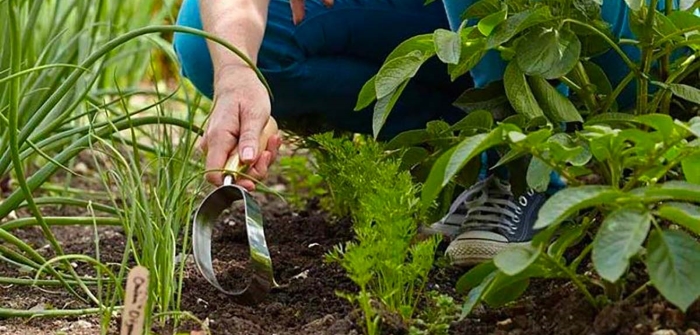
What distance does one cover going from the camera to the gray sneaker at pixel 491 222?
69.9 inches

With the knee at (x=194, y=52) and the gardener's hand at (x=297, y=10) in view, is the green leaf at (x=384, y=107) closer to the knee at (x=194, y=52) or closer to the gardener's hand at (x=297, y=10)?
the gardener's hand at (x=297, y=10)

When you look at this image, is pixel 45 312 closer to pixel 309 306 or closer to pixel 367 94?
pixel 309 306

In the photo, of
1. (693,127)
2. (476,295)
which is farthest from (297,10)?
(693,127)

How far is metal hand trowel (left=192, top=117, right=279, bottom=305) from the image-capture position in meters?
1.55

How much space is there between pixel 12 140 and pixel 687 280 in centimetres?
85

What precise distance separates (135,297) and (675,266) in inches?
21.0

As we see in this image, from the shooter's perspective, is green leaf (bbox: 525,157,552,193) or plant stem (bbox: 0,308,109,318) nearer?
green leaf (bbox: 525,157,552,193)

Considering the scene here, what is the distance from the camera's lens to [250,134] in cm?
157

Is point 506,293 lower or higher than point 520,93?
lower

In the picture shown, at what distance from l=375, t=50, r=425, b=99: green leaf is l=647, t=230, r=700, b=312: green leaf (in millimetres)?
379

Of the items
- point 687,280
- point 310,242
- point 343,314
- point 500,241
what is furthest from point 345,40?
point 687,280

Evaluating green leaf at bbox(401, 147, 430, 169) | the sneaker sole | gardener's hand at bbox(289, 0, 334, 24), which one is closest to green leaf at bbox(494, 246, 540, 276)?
green leaf at bbox(401, 147, 430, 169)

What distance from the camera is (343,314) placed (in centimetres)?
155

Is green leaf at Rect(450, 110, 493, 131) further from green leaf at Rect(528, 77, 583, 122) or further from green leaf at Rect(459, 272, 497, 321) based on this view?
green leaf at Rect(459, 272, 497, 321)
